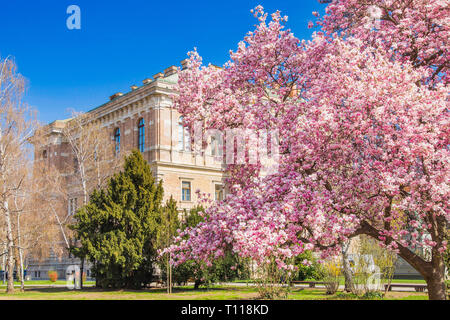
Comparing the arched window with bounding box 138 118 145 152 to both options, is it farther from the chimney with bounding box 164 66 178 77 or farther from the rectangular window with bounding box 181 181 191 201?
the chimney with bounding box 164 66 178 77

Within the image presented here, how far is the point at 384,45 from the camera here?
12.0m

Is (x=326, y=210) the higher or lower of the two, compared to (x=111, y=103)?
lower

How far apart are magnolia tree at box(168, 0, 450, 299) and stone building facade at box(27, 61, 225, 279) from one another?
2242 centimetres

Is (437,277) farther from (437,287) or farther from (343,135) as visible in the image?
(343,135)

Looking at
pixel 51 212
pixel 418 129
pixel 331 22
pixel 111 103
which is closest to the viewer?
pixel 418 129

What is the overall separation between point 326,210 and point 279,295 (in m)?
8.00

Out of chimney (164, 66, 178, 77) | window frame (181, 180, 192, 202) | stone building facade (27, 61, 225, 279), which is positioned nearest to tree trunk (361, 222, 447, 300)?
stone building facade (27, 61, 225, 279)

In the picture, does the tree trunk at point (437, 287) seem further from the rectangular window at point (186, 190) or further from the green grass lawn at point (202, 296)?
the rectangular window at point (186, 190)

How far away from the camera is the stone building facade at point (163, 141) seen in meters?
37.8

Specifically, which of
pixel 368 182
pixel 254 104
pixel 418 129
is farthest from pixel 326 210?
pixel 254 104

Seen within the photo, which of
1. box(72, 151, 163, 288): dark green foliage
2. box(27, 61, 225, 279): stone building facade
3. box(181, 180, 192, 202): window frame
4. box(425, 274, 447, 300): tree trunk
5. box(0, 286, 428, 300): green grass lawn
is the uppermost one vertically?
box(27, 61, 225, 279): stone building facade

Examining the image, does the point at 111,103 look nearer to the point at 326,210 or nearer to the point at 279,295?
the point at 279,295

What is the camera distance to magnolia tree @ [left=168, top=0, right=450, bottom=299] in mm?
9586

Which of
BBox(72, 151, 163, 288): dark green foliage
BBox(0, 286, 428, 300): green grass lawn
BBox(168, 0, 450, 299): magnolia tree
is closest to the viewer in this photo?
BBox(168, 0, 450, 299): magnolia tree
